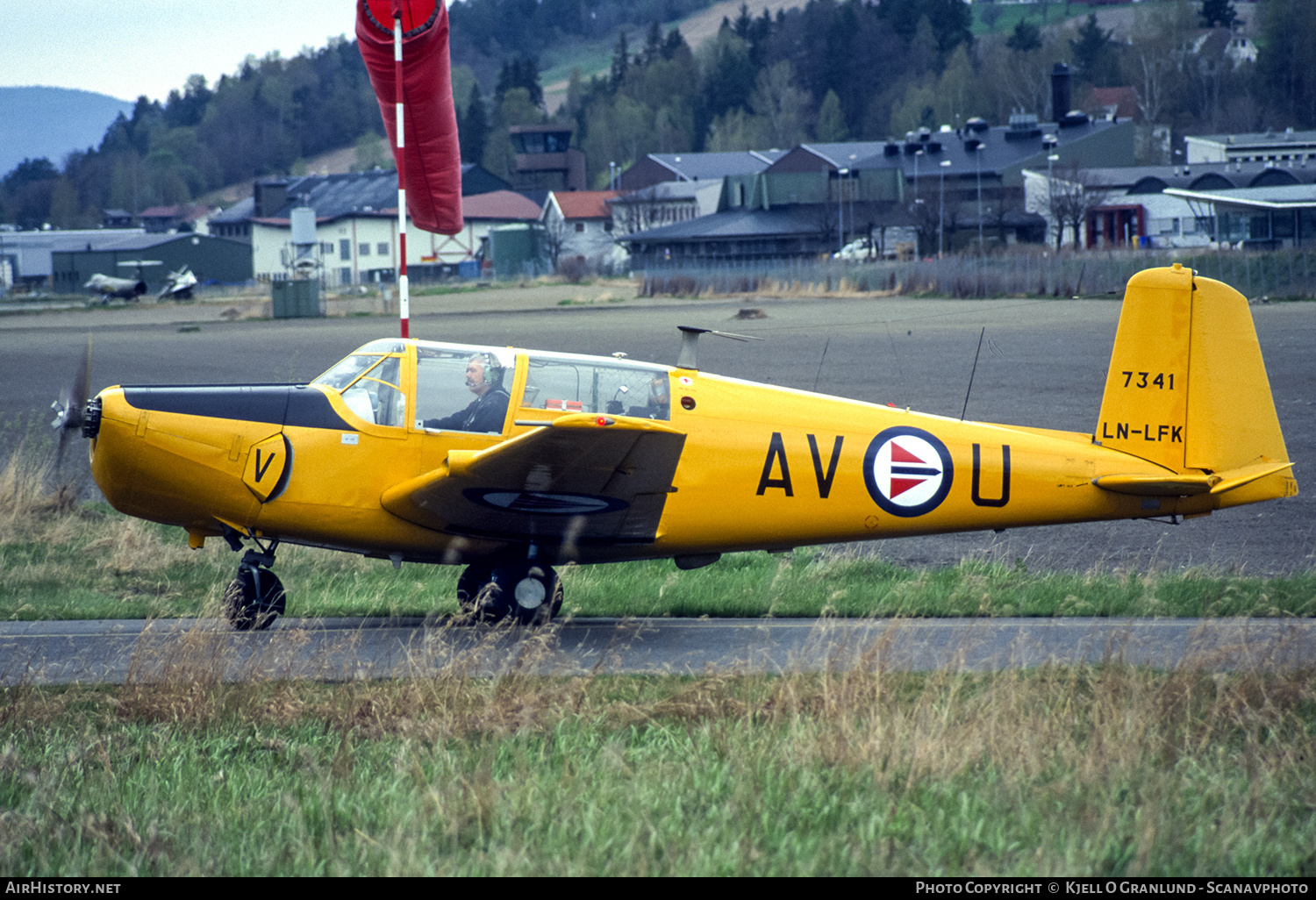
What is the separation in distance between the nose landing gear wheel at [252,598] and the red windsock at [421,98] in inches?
167

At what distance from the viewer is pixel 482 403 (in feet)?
28.3

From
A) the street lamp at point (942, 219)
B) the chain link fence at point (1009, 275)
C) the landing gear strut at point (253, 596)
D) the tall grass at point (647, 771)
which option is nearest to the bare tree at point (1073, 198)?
the street lamp at point (942, 219)

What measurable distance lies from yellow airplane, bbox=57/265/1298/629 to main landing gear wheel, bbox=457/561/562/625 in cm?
2

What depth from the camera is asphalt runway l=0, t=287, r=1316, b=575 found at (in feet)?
41.2

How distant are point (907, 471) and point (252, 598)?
16.3ft

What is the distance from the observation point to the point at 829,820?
4836 mm

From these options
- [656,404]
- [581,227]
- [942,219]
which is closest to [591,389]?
[656,404]

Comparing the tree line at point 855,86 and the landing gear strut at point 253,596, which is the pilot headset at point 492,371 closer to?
the landing gear strut at point 253,596

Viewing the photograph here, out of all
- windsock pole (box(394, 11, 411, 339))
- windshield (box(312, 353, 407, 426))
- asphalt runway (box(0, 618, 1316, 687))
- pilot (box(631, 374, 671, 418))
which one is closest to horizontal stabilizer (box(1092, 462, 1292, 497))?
asphalt runway (box(0, 618, 1316, 687))

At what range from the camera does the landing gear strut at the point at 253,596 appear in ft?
28.5

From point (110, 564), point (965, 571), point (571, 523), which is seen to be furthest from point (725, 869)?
point (110, 564)
